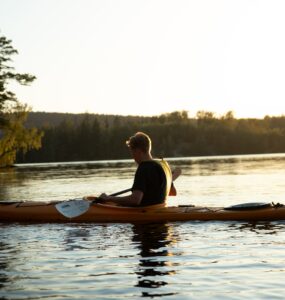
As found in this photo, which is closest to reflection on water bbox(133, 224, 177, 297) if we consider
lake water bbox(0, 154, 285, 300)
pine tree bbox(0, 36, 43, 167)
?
lake water bbox(0, 154, 285, 300)

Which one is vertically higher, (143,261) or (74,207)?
(74,207)

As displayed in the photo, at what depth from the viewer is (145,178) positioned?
1188 centimetres

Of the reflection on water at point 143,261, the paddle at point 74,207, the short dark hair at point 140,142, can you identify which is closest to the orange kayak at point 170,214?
the paddle at point 74,207

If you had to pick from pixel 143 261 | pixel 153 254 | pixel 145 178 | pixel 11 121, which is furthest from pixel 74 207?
pixel 11 121

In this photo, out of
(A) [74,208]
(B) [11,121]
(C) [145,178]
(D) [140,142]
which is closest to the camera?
(D) [140,142]

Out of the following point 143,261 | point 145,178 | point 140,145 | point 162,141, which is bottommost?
point 143,261

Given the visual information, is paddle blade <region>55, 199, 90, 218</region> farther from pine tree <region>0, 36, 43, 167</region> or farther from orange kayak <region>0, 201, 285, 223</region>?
pine tree <region>0, 36, 43, 167</region>

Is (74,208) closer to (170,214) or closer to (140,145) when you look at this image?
(170,214)

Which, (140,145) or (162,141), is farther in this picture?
(162,141)

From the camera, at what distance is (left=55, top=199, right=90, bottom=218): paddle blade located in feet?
42.4

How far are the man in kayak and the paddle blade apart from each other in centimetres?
43

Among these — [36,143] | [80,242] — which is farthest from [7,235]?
[36,143]

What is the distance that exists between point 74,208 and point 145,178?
76.3 inches

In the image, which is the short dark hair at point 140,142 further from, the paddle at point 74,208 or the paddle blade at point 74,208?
the paddle blade at point 74,208
